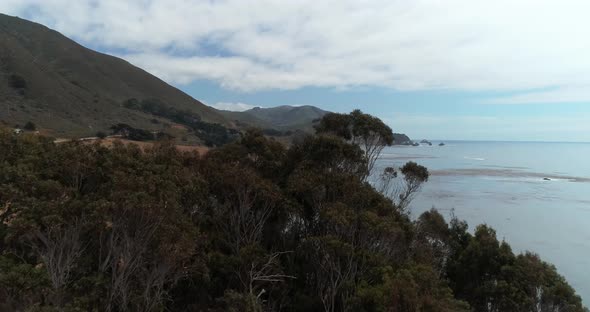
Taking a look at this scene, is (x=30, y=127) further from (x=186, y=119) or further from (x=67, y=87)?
(x=186, y=119)

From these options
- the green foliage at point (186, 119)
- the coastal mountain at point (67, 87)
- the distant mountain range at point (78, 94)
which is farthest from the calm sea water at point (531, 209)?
the green foliage at point (186, 119)

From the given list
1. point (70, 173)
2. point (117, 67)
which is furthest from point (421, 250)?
point (117, 67)

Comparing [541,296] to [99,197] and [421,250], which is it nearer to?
[421,250]

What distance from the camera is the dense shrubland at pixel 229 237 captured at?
1106cm

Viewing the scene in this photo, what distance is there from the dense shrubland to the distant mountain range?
29632mm

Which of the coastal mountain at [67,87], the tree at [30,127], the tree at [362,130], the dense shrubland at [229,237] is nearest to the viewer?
the dense shrubland at [229,237]

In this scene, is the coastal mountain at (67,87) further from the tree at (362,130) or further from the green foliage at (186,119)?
the tree at (362,130)

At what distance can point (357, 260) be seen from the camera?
14.7 m

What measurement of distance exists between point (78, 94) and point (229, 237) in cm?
9365

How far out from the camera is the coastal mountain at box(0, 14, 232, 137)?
249 ft

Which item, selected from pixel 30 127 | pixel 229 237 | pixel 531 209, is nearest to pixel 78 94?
pixel 30 127

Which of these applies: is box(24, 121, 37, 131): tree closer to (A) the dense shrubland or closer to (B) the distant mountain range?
(B) the distant mountain range

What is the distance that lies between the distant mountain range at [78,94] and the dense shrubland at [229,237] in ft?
97.2

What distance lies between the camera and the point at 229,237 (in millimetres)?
16578
